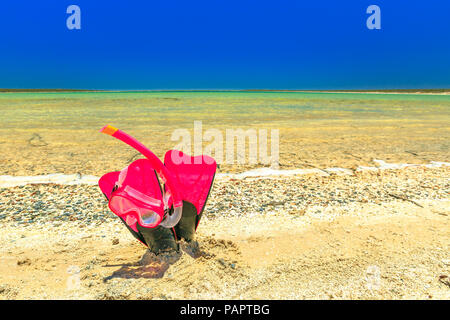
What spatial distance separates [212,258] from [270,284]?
21.3 inches

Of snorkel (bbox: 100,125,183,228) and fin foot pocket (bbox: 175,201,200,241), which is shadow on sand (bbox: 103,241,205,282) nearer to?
fin foot pocket (bbox: 175,201,200,241)

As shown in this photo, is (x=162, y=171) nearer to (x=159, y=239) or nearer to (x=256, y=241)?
(x=159, y=239)

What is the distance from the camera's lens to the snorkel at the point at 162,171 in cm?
119

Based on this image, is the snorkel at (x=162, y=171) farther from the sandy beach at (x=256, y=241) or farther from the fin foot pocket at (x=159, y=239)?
the sandy beach at (x=256, y=241)

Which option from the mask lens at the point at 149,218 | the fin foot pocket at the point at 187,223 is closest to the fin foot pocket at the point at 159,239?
the fin foot pocket at the point at 187,223

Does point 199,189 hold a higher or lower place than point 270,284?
higher

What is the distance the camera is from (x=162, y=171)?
1499 mm

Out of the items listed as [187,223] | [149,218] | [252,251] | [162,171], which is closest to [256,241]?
[252,251]

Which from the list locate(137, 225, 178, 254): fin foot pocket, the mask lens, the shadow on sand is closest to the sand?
the shadow on sand

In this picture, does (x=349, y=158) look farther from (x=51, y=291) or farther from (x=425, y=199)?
(x=51, y=291)

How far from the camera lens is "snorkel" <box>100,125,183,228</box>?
1189 mm

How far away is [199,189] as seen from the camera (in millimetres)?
1970
